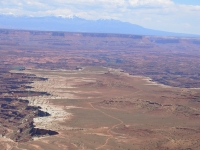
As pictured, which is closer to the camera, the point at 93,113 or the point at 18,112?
the point at 93,113

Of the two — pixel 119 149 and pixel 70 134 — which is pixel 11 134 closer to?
pixel 70 134

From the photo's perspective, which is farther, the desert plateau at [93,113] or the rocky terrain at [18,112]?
the rocky terrain at [18,112]

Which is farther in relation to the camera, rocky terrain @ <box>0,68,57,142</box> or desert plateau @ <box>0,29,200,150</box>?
rocky terrain @ <box>0,68,57,142</box>

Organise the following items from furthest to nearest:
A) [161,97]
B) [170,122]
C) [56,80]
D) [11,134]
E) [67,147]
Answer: [56,80]
[161,97]
[170,122]
[11,134]
[67,147]

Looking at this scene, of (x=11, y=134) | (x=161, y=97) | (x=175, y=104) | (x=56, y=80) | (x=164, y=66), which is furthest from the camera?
(x=164, y=66)

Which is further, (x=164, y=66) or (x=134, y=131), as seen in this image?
(x=164, y=66)

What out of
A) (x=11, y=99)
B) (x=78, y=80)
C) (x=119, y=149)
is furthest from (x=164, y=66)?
(x=119, y=149)

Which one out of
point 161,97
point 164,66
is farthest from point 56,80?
point 164,66

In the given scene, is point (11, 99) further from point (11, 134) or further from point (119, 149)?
point (119, 149)

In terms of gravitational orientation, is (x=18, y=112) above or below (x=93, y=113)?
below
